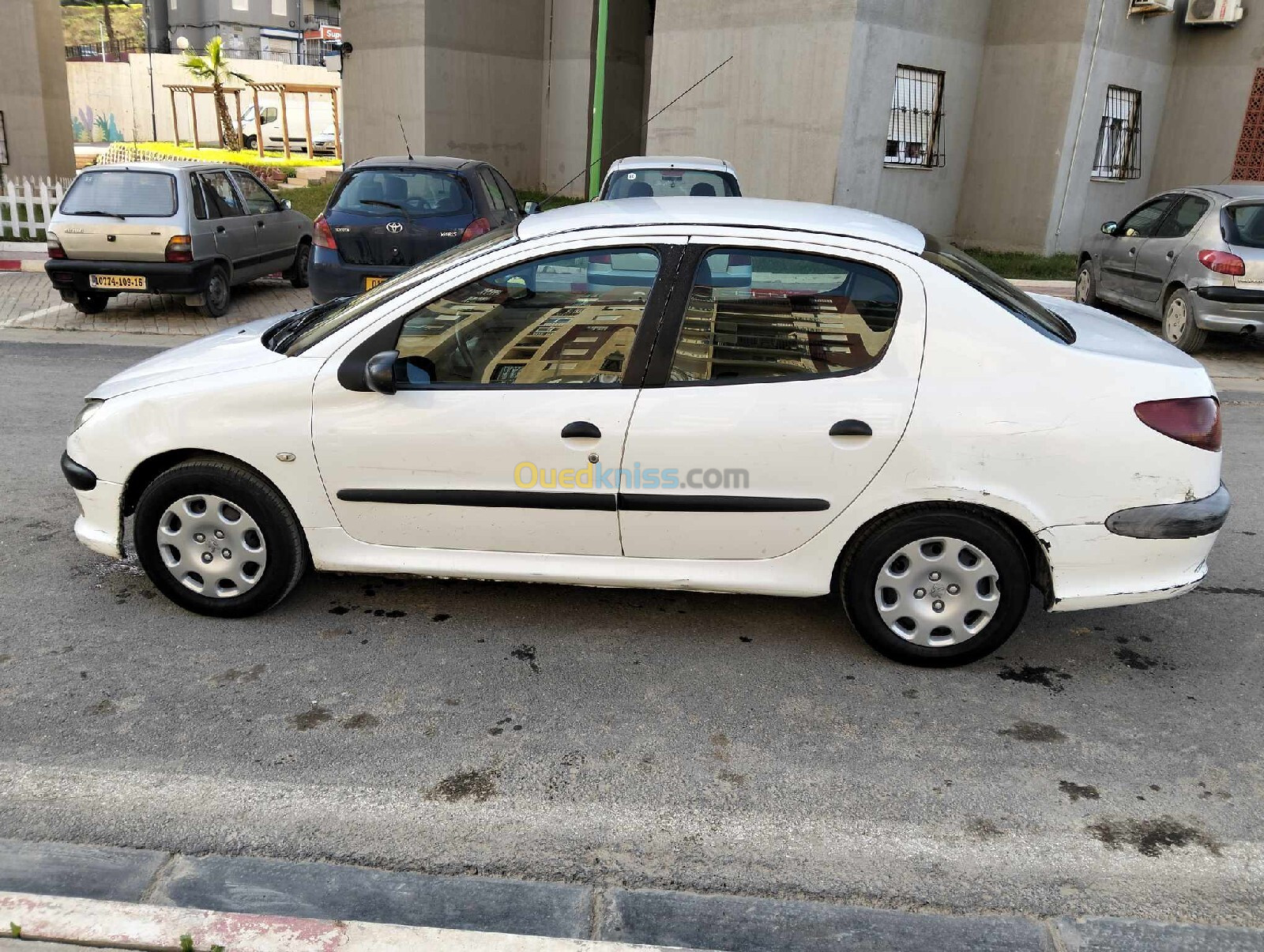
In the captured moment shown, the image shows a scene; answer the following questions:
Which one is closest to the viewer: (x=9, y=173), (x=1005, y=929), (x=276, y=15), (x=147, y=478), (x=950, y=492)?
(x=1005, y=929)

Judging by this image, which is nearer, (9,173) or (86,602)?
(86,602)

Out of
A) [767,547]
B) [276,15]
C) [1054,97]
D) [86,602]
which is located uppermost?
[276,15]

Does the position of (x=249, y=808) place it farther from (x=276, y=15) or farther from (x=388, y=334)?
(x=276, y=15)

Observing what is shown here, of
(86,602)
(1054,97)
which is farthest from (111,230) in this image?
(1054,97)

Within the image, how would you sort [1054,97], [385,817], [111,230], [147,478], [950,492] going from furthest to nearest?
[1054,97]
[111,230]
[147,478]
[950,492]
[385,817]

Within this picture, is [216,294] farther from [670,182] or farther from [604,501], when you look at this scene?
[604,501]

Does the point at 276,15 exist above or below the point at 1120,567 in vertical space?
above

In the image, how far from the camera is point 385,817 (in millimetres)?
3070

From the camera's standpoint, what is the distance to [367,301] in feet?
13.7

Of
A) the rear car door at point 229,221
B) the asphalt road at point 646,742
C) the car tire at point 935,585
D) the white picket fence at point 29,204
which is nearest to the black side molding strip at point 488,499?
the asphalt road at point 646,742

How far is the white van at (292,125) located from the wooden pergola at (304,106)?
0.47m

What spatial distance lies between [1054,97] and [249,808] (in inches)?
624

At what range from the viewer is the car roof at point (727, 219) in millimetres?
3881

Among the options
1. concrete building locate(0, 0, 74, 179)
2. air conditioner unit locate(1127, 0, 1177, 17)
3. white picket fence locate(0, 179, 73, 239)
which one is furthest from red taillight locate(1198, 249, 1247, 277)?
concrete building locate(0, 0, 74, 179)
